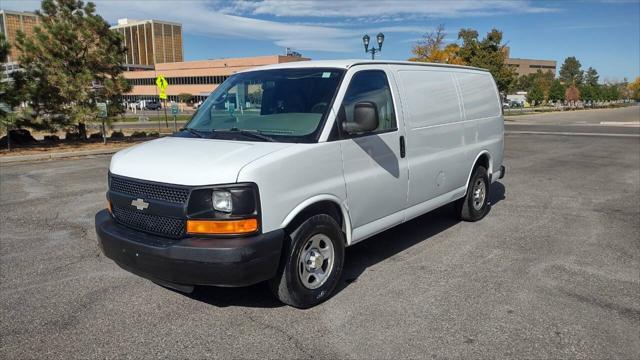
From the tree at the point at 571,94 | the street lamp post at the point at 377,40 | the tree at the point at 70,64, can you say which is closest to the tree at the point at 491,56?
the street lamp post at the point at 377,40

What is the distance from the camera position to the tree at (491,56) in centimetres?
3888

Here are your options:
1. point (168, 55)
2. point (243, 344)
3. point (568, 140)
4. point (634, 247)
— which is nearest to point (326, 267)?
point (243, 344)

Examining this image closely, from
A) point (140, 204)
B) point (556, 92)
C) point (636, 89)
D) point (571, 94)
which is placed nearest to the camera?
point (140, 204)

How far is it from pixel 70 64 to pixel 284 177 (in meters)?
17.0

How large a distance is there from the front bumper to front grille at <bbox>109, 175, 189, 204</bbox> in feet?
1.02

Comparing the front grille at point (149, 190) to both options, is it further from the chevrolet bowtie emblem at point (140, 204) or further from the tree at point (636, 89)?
the tree at point (636, 89)

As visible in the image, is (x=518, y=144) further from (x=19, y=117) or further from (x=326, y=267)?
(x=19, y=117)

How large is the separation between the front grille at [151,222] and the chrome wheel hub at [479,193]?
4.39 m

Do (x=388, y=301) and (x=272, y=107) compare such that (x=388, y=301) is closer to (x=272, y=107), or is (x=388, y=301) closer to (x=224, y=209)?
(x=224, y=209)

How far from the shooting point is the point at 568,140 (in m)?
19.3

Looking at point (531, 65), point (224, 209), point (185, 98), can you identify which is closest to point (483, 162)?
point (224, 209)

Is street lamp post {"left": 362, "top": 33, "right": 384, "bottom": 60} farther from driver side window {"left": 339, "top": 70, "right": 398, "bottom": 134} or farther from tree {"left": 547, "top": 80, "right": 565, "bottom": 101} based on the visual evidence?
tree {"left": 547, "top": 80, "right": 565, "bottom": 101}

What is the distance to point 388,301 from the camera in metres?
4.07

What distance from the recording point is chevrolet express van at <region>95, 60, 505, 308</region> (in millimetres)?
3324
